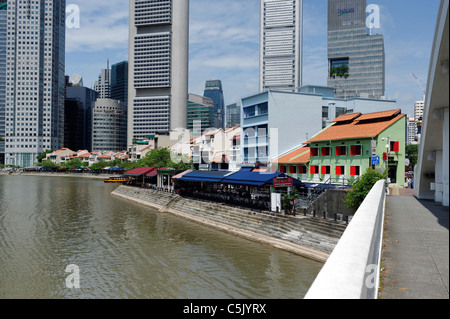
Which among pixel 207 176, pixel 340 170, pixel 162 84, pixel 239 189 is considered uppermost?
pixel 162 84

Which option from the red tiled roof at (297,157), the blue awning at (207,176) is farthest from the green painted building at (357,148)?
the blue awning at (207,176)

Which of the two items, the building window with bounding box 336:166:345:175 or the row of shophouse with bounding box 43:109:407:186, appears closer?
the row of shophouse with bounding box 43:109:407:186

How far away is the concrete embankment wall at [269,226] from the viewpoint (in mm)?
26000

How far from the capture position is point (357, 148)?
4084 cm

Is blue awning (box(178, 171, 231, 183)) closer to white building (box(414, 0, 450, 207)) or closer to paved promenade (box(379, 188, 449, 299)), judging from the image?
white building (box(414, 0, 450, 207))

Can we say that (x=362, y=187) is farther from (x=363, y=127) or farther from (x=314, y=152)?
(x=314, y=152)

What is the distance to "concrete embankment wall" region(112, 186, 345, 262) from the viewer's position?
26.0 metres

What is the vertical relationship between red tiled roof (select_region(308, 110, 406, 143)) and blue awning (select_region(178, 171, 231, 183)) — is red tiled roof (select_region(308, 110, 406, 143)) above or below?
above

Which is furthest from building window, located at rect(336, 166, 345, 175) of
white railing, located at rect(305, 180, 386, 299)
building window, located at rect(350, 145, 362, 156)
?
white railing, located at rect(305, 180, 386, 299)

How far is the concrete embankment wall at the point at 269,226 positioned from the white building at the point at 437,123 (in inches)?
258

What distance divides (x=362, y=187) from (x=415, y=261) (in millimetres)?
22873

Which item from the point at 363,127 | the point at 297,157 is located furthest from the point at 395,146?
the point at 297,157

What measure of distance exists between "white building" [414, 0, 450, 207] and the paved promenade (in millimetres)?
1490

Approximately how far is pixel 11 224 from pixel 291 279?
31.6 metres
